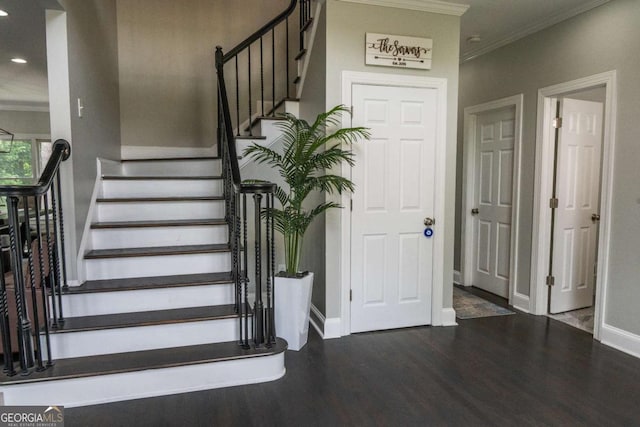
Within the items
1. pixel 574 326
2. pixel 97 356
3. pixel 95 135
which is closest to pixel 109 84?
pixel 95 135

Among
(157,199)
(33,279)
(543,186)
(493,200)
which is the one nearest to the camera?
(33,279)

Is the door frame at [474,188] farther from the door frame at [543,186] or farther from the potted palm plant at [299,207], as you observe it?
the potted palm plant at [299,207]

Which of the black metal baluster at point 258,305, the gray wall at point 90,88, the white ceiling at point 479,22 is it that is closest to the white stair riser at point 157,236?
the gray wall at point 90,88

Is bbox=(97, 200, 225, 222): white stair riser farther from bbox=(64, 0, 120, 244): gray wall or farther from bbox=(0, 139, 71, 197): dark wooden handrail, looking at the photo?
bbox=(0, 139, 71, 197): dark wooden handrail

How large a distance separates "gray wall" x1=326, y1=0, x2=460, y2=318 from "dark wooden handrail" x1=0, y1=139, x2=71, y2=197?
6.16 feet

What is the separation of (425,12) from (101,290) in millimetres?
3200

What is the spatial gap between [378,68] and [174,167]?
2.29m

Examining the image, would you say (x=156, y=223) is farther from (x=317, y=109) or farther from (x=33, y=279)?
(x=317, y=109)

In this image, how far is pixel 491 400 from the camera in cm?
230

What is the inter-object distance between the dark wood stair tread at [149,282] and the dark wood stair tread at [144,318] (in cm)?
17

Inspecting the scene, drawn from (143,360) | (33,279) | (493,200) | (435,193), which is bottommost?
(143,360)

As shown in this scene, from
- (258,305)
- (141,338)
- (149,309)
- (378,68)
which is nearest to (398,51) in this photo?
(378,68)

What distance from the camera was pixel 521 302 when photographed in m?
3.90

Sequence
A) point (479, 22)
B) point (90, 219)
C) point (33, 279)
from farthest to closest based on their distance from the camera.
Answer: point (479, 22)
point (90, 219)
point (33, 279)
